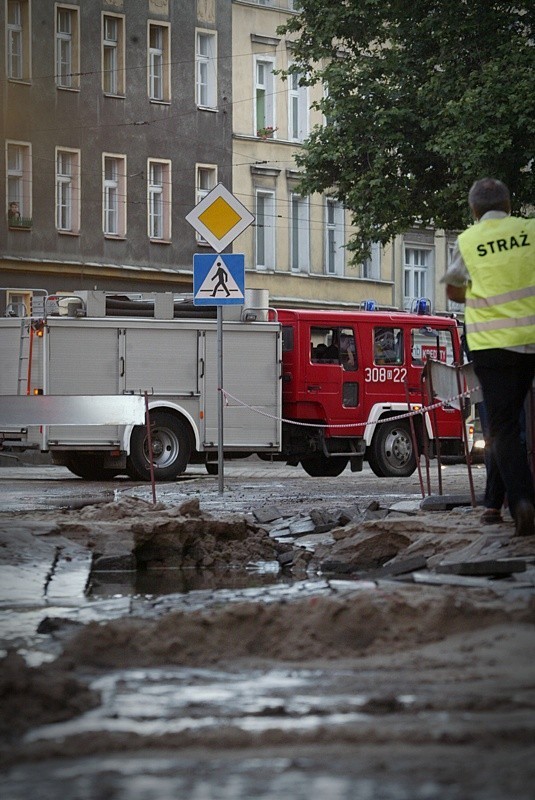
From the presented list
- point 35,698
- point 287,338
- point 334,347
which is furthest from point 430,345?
point 35,698

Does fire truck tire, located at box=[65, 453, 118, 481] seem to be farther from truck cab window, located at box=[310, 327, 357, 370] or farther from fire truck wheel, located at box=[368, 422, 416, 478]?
fire truck wheel, located at box=[368, 422, 416, 478]

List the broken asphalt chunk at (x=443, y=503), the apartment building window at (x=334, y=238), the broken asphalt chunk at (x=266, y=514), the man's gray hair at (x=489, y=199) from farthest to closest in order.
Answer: the apartment building window at (x=334, y=238)
the broken asphalt chunk at (x=266, y=514)
the broken asphalt chunk at (x=443, y=503)
the man's gray hair at (x=489, y=199)

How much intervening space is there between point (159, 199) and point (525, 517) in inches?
1400

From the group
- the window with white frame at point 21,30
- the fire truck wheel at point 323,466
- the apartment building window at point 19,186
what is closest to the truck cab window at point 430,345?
the fire truck wheel at point 323,466

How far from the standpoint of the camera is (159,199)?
43.2 meters

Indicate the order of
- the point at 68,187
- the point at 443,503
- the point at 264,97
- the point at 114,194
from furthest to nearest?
the point at 264,97 < the point at 114,194 < the point at 68,187 < the point at 443,503

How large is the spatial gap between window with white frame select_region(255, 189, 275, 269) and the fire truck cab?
69.2ft

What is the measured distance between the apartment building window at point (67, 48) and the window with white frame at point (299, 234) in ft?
27.8

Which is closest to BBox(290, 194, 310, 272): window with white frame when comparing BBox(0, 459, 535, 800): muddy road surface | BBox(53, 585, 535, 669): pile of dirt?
BBox(0, 459, 535, 800): muddy road surface

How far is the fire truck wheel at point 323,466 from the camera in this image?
25.1 meters

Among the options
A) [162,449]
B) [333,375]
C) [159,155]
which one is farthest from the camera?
[159,155]

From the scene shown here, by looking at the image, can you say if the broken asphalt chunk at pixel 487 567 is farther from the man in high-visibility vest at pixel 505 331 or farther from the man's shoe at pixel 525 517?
the man in high-visibility vest at pixel 505 331

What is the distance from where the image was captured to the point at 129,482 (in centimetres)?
2316

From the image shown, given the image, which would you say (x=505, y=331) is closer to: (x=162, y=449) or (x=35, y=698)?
(x=35, y=698)
